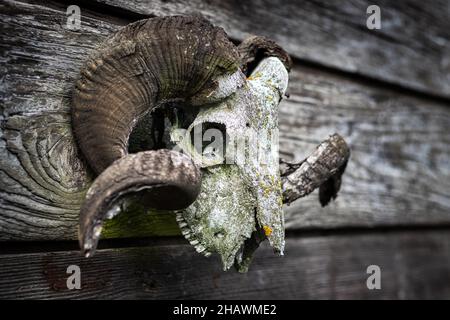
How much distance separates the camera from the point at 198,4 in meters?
1.10

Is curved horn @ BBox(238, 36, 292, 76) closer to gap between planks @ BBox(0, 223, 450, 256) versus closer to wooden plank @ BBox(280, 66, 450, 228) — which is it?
wooden plank @ BBox(280, 66, 450, 228)

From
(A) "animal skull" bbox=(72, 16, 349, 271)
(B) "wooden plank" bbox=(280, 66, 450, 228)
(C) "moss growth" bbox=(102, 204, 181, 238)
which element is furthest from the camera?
(B) "wooden plank" bbox=(280, 66, 450, 228)

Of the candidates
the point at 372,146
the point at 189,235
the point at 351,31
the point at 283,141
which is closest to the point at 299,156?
the point at 283,141

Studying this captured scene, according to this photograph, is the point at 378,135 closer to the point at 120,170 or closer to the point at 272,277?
the point at 272,277

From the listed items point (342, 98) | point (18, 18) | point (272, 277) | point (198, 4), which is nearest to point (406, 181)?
A: point (342, 98)

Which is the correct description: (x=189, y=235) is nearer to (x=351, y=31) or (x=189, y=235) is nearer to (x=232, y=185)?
(x=232, y=185)

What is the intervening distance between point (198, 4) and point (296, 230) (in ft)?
2.24

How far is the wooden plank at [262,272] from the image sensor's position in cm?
89

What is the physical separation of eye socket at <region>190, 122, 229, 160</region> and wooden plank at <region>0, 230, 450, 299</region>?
313mm

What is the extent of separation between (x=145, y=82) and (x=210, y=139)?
16cm

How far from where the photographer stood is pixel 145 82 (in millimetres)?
763

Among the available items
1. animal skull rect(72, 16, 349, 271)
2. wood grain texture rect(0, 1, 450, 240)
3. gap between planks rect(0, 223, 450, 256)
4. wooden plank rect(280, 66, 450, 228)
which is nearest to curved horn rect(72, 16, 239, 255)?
animal skull rect(72, 16, 349, 271)

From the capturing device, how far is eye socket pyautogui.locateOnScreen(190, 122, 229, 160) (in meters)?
0.84

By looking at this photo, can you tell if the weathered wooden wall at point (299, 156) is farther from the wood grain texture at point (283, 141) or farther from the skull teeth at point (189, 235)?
the skull teeth at point (189, 235)
